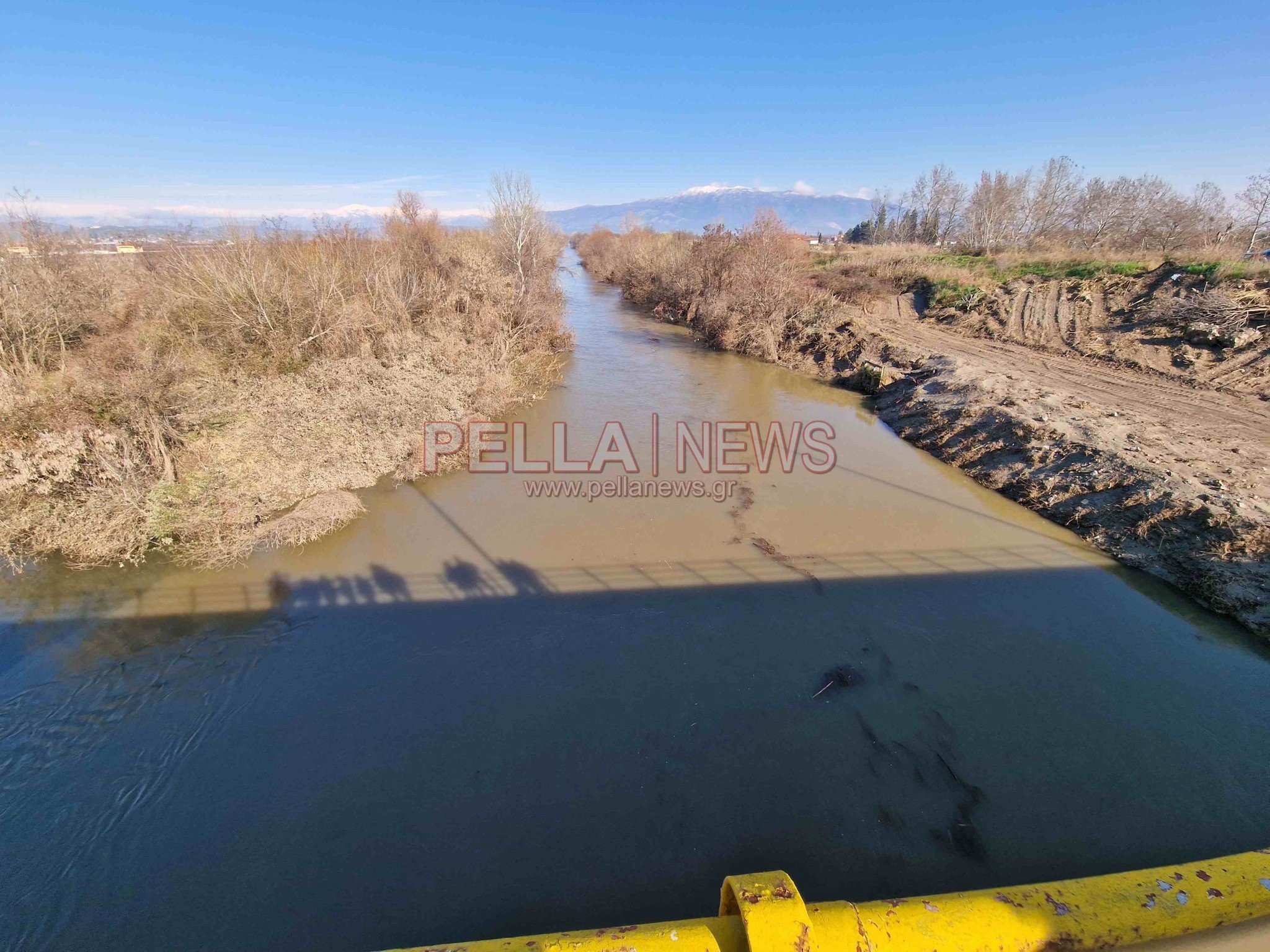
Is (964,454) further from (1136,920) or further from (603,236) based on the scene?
(603,236)

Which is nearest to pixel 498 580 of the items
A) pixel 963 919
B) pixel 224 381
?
pixel 963 919

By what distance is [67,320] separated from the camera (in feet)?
33.3

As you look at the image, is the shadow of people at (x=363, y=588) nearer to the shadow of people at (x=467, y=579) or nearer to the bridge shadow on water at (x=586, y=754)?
the bridge shadow on water at (x=586, y=754)

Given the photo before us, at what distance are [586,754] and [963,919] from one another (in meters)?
4.01

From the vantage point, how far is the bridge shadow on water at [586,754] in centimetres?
407

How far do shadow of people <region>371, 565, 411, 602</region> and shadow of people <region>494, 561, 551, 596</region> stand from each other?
131 cm

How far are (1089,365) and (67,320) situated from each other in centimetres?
2548

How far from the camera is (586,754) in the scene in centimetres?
507

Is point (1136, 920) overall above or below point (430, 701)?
above

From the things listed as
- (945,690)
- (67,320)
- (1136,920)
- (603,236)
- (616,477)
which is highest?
(603,236)

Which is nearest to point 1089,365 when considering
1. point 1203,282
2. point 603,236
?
point 1203,282

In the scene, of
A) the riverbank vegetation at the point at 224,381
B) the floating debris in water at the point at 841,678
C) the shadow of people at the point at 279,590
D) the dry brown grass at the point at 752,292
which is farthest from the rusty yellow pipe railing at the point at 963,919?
the dry brown grass at the point at 752,292
